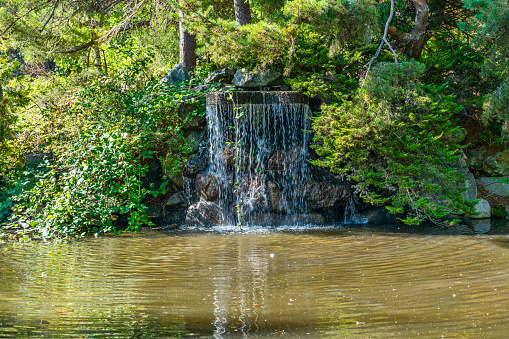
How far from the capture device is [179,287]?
4.37 m

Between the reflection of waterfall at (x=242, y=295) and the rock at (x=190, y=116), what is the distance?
16.2 feet

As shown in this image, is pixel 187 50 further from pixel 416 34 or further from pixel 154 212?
pixel 416 34

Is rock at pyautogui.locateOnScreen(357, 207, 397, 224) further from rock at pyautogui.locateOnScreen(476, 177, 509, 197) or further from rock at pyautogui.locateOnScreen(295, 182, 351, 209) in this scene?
rock at pyautogui.locateOnScreen(476, 177, 509, 197)

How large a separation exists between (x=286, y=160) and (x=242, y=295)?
232 inches

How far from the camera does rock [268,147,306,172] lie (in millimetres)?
9719

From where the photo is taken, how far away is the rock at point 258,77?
10297 millimetres

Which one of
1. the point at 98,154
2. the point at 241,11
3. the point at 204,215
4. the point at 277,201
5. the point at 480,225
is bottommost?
the point at 480,225

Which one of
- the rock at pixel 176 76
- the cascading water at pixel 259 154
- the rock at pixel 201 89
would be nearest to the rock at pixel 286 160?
the cascading water at pixel 259 154

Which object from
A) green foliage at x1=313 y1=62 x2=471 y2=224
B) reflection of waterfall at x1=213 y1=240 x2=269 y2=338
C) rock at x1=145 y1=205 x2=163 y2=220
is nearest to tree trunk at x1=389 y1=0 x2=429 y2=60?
green foliage at x1=313 y1=62 x2=471 y2=224

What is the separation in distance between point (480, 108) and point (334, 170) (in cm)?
371

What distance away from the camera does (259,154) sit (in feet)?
32.1

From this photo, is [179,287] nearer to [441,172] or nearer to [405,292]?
[405,292]

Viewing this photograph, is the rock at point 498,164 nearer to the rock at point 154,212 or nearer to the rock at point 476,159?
the rock at point 476,159

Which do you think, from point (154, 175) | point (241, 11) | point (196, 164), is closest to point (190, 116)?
point (196, 164)
